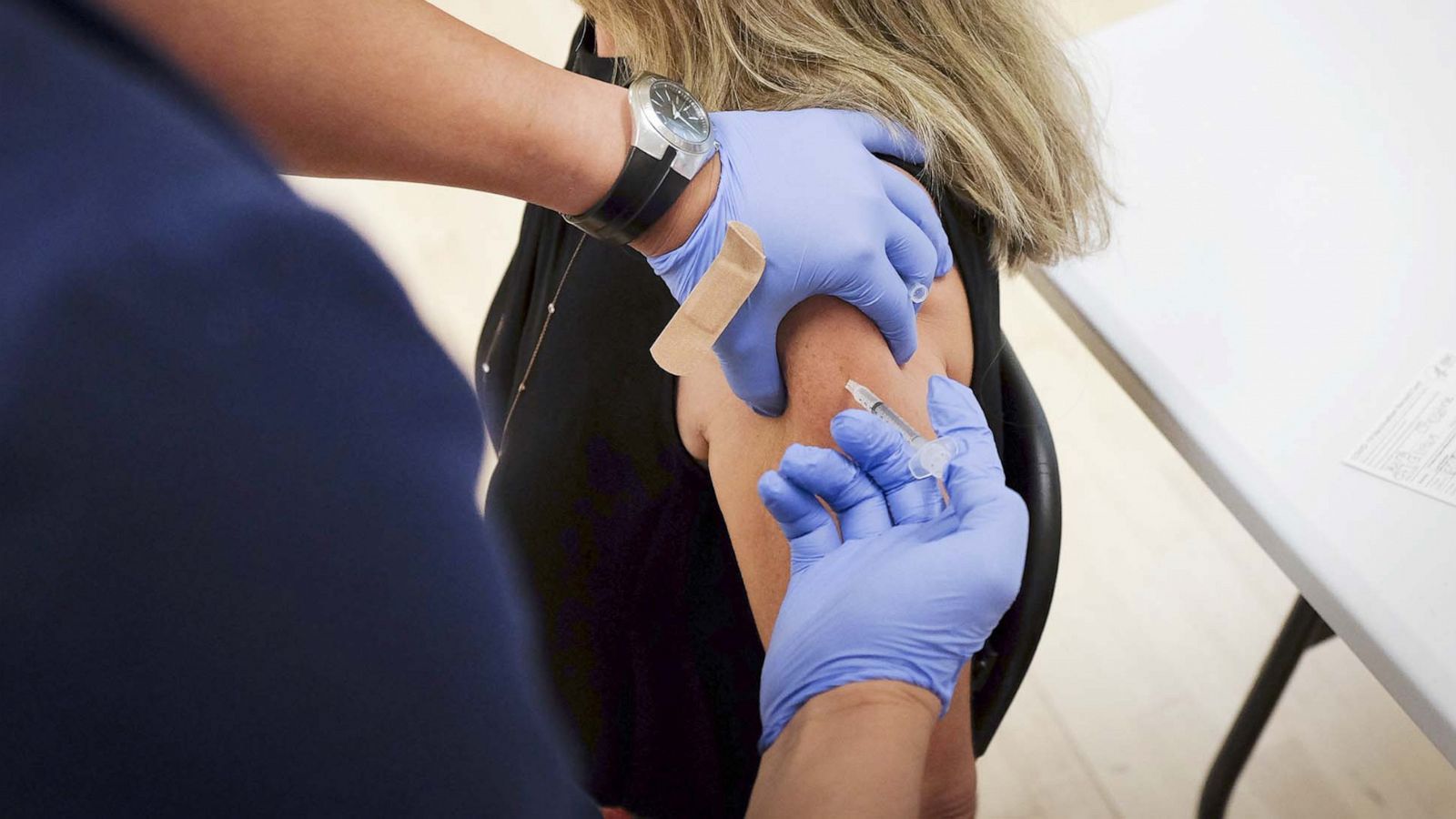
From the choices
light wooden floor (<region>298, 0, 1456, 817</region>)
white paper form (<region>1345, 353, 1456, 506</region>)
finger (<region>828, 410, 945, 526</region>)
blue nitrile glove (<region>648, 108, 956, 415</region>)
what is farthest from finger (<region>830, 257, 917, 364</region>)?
light wooden floor (<region>298, 0, 1456, 817</region>)

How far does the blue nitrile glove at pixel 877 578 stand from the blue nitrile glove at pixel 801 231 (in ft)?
0.43

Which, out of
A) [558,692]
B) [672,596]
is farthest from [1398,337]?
[558,692]

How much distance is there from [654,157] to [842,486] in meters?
0.30

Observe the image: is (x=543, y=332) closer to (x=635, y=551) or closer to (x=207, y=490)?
(x=635, y=551)

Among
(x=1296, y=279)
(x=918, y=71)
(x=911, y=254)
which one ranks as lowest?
(x=911, y=254)

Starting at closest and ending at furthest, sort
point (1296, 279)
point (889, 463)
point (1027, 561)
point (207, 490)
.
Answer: point (207, 490), point (889, 463), point (1027, 561), point (1296, 279)

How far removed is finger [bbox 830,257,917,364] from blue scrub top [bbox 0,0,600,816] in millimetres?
485

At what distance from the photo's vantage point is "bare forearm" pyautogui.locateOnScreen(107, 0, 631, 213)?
66 centimetres

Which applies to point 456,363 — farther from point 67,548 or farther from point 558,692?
point 558,692

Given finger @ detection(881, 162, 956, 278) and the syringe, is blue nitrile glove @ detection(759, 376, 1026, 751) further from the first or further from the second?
finger @ detection(881, 162, 956, 278)

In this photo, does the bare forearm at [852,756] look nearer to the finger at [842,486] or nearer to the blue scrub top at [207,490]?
the finger at [842,486]

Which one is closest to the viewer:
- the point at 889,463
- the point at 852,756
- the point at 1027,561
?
the point at 852,756

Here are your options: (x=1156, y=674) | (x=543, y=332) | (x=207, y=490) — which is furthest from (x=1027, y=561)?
(x=1156, y=674)

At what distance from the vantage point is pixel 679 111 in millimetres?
760
